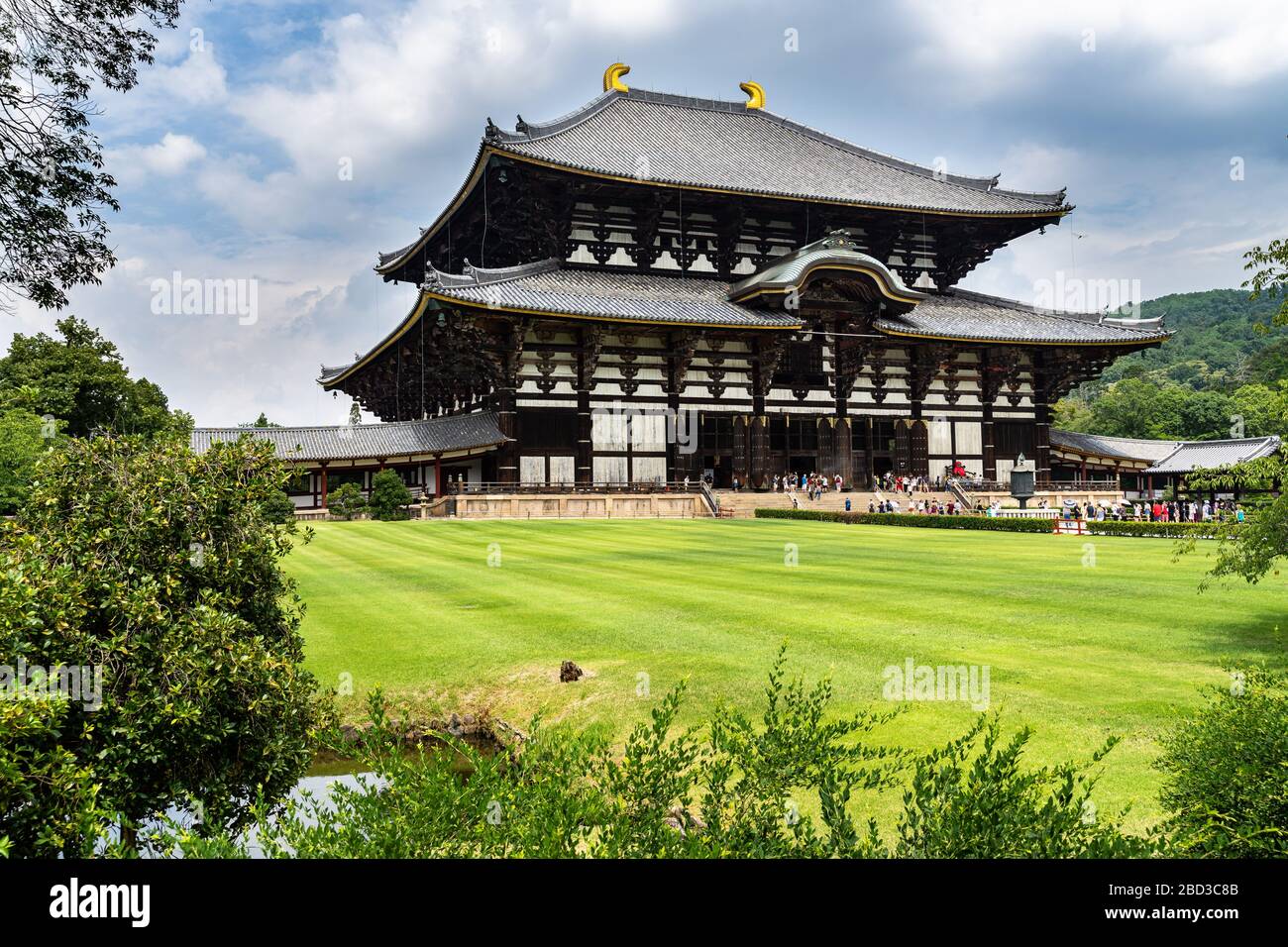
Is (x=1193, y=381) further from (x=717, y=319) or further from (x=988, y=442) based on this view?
(x=717, y=319)

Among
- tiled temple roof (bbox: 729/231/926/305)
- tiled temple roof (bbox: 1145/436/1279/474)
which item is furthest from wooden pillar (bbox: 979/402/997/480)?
tiled temple roof (bbox: 1145/436/1279/474)

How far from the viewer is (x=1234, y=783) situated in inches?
204

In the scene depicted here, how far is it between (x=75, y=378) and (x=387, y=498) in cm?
1841

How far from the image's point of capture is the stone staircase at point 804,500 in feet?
144

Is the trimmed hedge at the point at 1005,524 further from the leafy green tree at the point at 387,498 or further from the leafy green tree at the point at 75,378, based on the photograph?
the leafy green tree at the point at 75,378

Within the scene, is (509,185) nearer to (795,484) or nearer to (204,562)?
(795,484)

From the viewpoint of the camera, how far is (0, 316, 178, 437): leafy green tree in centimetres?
4353

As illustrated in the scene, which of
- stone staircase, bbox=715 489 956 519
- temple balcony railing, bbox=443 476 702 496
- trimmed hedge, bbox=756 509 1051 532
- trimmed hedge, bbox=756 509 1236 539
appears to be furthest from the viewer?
stone staircase, bbox=715 489 956 519

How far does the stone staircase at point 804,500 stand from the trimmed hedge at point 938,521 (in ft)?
11.0

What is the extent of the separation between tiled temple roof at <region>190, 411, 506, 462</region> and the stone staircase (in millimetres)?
12478

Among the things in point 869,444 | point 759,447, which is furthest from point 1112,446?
point 759,447

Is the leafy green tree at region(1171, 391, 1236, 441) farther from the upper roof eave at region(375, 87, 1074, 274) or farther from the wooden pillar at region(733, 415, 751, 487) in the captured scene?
the wooden pillar at region(733, 415, 751, 487)

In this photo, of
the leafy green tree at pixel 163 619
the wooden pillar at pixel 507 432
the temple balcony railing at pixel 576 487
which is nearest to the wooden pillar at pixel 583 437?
the temple balcony railing at pixel 576 487
